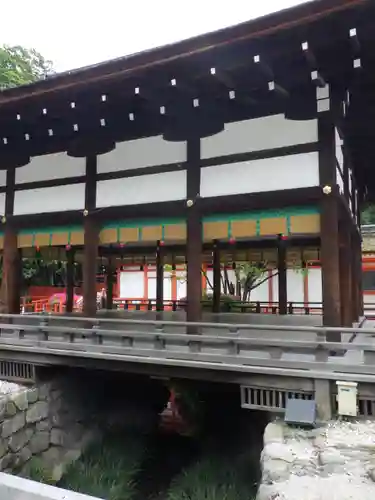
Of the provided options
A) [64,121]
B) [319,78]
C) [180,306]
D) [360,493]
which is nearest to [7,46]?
[180,306]

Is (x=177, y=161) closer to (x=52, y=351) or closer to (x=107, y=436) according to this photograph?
(x=52, y=351)

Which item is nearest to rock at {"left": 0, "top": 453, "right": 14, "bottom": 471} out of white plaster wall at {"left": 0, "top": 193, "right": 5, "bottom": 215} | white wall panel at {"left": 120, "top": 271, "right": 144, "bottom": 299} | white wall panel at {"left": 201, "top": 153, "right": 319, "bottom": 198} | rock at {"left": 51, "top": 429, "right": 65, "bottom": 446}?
rock at {"left": 51, "top": 429, "right": 65, "bottom": 446}

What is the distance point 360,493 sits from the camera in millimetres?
3205

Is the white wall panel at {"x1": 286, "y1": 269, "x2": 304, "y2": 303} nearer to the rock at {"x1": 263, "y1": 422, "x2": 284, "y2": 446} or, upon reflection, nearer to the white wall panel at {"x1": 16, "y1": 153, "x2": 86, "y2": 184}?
Result: the white wall panel at {"x1": 16, "y1": 153, "x2": 86, "y2": 184}

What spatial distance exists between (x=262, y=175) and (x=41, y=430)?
4849 mm

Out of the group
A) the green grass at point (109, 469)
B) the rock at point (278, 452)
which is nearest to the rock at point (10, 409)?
the green grass at point (109, 469)

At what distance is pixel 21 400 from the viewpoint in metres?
5.53

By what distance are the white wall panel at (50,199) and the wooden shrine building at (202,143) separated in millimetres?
23

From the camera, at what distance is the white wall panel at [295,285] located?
56.7 ft

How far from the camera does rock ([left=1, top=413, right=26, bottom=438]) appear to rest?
17.0 ft

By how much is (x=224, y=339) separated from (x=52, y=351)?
2.59 metres

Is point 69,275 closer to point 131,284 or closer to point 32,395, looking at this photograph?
point 32,395

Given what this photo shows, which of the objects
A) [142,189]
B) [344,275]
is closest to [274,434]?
[344,275]

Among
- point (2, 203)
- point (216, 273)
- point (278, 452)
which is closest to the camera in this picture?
point (278, 452)
